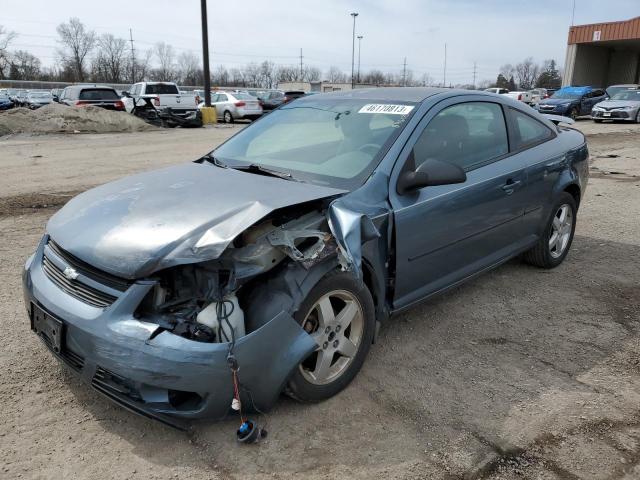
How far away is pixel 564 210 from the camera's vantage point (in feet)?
15.5

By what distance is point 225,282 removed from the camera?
2408 millimetres

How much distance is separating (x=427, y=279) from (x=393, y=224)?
0.56m

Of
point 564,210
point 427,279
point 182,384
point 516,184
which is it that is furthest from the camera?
point 564,210

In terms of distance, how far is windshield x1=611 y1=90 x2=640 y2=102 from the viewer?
22.5 meters

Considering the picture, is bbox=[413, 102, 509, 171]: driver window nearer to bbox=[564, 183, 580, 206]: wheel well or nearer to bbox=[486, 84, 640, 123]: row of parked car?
bbox=[564, 183, 580, 206]: wheel well

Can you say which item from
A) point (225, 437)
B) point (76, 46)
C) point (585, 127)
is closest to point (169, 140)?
point (225, 437)

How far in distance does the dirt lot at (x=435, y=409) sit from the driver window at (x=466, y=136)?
3.77ft

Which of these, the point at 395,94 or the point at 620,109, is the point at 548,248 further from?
the point at 620,109

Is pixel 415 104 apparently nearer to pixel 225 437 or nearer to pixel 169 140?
pixel 225 437

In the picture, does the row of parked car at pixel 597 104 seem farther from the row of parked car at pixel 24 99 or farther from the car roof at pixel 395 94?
the row of parked car at pixel 24 99

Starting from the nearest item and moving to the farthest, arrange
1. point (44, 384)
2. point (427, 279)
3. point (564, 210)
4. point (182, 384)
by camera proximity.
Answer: point (182, 384), point (44, 384), point (427, 279), point (564, 210)

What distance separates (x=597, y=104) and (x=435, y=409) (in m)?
23.8

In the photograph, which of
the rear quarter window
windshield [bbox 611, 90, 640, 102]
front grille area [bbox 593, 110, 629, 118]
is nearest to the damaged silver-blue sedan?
the rear quarter window

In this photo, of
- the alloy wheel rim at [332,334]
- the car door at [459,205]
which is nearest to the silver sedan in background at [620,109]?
the car door at [459,205]
